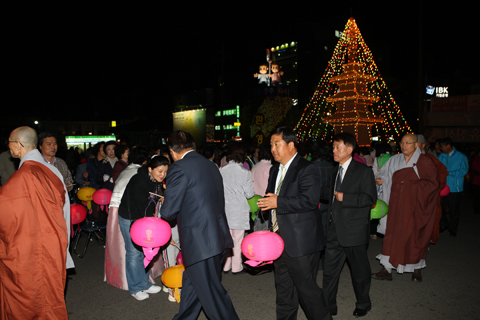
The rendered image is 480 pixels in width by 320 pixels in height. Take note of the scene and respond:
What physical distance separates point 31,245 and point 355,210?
305 centimetres

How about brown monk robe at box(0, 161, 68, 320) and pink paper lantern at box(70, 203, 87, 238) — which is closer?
brown monk robe at box(0, 161, 68, 320)

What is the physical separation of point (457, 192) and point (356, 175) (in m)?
5.03

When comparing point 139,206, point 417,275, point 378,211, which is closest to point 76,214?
point 139,206

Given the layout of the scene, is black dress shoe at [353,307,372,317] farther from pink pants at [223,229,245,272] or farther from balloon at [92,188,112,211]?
balloon at [92,188,112,211]

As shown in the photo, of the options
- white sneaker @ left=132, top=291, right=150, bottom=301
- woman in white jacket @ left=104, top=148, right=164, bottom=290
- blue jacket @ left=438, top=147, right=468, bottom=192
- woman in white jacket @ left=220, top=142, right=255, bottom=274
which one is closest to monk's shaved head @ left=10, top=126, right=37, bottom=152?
woman in white jacket @ left=104, top=148, right=164, bottom=290

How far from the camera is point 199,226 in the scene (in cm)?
290

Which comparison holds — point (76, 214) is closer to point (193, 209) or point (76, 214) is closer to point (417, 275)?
point (193, 209)

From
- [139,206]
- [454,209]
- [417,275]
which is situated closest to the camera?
[139,206]

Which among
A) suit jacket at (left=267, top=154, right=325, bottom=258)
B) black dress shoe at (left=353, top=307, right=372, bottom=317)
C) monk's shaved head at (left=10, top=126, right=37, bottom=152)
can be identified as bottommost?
black dress shoe at (left=353, top=307, right=372, bottom=317)

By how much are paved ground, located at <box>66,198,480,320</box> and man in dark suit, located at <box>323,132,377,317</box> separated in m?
0.41

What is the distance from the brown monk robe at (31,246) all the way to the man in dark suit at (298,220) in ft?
6.05

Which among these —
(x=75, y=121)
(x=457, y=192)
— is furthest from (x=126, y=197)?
(x=75, y=121)

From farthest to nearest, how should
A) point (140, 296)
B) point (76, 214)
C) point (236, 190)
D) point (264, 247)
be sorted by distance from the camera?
point (76, 214) < point (236, 190) < point (140, 296) < point (264, 247)

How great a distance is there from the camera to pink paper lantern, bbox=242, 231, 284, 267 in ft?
9.00
